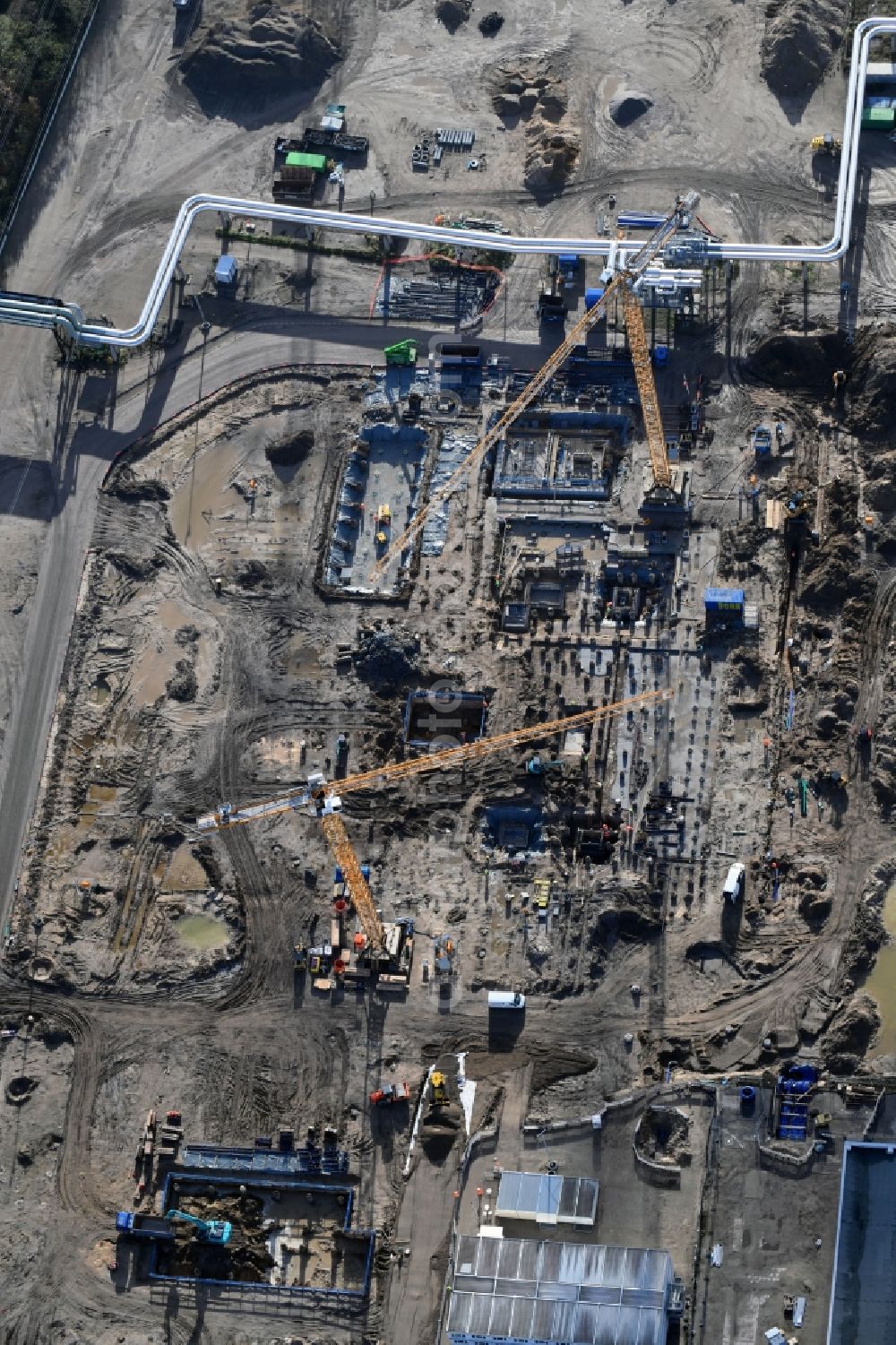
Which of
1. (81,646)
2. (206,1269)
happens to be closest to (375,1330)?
(206,1269)

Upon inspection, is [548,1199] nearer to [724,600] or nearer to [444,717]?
[444,717]

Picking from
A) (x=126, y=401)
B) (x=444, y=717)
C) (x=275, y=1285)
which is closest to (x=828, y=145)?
(x=444, y=717)

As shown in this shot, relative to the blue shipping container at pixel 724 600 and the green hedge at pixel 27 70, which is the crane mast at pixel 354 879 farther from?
the green hedge at pixel 27 70

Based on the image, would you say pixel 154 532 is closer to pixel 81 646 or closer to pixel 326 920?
pixel 81 646

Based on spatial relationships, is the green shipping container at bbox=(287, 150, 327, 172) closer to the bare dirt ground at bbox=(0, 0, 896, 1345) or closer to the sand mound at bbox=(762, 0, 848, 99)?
the bare dirt ground at bbox=(0, 0, 896, 1345)

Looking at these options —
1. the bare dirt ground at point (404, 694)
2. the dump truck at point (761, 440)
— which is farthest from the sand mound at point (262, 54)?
the dump truck at point (761, 440)

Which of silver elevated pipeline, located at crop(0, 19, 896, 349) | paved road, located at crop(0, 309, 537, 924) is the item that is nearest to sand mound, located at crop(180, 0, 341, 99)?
silver elevated pipeline, located at crop(0, 19, 896, 349)

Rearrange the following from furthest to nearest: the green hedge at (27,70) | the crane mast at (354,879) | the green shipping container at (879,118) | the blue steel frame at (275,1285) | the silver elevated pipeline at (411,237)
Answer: the green hedge at (27,70), the green shipping container at (879,118), the silver elevated pipeline at (411,237), the crane mast at (354,879), the blue steel frame at (275,1285)
